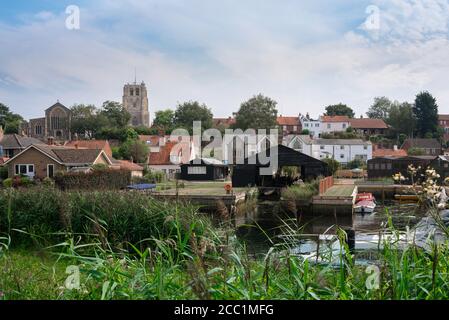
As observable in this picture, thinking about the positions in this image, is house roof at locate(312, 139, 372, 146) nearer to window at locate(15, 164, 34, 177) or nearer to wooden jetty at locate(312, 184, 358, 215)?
window at locate(15, 164, 34, 177)

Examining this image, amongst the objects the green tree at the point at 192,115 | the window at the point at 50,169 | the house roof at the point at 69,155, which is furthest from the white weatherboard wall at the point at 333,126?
the window at the point at 50,169

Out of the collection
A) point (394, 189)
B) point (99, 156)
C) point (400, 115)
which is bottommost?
point (394, 189)

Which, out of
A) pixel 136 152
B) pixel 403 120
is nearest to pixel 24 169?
pixel 136 152

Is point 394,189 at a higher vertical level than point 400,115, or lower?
lower

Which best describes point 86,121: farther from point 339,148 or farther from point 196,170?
point 339,148

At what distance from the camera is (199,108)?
103438 mm

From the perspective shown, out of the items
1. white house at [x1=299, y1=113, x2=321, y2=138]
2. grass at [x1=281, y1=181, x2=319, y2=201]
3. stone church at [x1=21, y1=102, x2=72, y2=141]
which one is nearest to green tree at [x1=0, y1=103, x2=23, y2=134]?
stone church at [x1=21, y1=102, x2=72, y2=141]

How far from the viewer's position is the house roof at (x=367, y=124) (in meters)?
110

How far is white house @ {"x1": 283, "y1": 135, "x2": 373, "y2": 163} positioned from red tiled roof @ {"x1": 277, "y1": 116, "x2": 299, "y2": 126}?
1400 inches

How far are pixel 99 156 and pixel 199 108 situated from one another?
54960mm

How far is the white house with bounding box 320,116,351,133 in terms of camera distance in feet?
357
